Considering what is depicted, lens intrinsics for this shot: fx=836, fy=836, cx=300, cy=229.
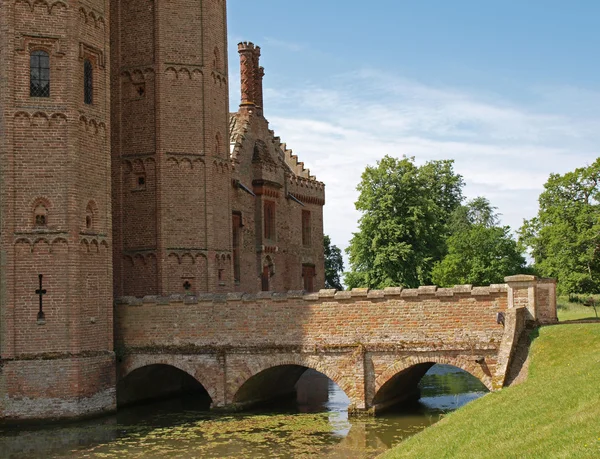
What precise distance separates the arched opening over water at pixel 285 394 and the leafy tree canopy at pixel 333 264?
39.5 metres

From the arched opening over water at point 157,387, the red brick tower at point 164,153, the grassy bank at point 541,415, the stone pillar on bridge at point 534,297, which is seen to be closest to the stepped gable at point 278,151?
the red brick tower at point 164,153

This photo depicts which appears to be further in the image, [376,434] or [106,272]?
[106,272]

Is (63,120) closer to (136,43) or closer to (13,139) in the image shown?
(13,139)

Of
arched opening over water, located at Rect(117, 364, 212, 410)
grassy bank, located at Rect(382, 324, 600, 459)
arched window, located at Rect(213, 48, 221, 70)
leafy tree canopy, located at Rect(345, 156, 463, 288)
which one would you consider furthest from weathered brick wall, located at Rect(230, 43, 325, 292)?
grassy bank, located at Rect(382, 324, 600, 459)

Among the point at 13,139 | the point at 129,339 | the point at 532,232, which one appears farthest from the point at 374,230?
the point at 13,139

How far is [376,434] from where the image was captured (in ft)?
66.6

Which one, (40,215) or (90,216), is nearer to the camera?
(40,215)

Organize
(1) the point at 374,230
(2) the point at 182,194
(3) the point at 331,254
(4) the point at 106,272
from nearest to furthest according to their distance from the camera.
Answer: (4) the point at 106,272 < (2) the point at 182,194 < (1) the point at 374,230 < (3) the point at 331,254

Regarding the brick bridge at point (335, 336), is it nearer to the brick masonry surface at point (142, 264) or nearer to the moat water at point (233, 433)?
the brick masonry surface at point (142, 264)

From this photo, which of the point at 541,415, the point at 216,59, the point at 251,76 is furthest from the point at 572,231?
the point at 541,415

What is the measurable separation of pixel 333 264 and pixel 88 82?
158ft

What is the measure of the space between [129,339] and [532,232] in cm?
2854

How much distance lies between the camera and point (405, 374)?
23.8 meters

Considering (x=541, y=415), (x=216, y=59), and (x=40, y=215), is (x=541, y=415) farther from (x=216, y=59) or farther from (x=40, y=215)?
(x=216, y=59)
